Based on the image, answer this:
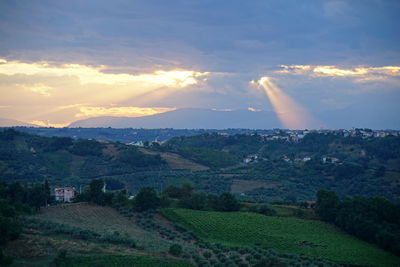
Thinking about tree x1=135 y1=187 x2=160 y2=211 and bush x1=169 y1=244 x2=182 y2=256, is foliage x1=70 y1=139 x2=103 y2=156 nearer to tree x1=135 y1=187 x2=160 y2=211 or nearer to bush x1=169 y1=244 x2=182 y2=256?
tree x1=135 y1=187 x2=160 y2=211

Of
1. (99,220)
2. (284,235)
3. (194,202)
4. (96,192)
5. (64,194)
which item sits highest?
(96,192)

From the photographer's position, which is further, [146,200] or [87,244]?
[146,200]

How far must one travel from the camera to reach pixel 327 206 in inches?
1880

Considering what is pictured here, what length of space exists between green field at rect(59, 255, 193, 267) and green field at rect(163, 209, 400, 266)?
11119mm

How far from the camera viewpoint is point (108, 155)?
102 metres

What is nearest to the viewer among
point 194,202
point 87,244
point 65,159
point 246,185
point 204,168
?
point 87,244

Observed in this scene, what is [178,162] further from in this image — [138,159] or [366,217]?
[366,217]

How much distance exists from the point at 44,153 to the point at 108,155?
13.5 metres

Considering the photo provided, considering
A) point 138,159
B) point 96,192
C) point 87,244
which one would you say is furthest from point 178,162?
point 87,244

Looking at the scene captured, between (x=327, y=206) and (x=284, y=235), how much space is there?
933 cm

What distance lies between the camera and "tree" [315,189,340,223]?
47.3m

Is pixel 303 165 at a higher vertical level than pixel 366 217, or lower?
higher

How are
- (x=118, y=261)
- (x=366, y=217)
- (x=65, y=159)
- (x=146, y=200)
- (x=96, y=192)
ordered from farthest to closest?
(x=65, y=159) < (x=96, y=192) < (x=146, y=200) < (x=366, y=217) < (x=118, y=261)

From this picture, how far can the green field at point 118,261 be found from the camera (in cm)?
2497
